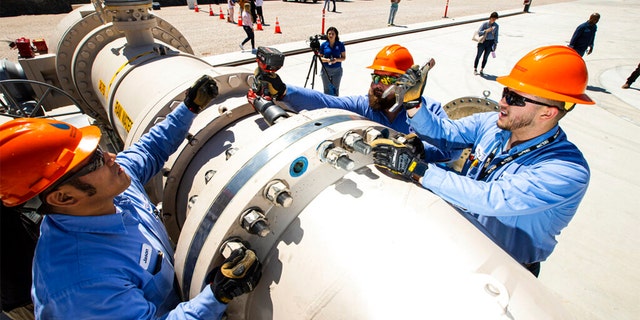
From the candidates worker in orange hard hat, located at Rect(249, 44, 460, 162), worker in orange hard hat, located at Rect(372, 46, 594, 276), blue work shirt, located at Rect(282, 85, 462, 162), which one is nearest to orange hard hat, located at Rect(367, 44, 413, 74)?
worker in orange hard hat, located at Rect(249, 44, 460, 162)

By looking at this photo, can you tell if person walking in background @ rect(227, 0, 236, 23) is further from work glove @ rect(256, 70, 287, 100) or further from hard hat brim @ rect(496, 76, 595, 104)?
hard hat brim @ rect(496, 76, 595, 104)

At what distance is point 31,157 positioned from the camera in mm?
1046

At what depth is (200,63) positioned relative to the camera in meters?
2.73

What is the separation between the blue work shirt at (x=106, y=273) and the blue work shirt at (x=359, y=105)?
1.38 m

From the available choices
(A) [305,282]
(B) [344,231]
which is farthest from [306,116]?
(A) [305,282]

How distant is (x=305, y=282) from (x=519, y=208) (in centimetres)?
99

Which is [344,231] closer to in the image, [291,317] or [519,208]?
[291,317]

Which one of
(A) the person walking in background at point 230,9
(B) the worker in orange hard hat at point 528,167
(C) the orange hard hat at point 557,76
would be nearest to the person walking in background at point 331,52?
(B) the worker in orange hard hat at point 528,167

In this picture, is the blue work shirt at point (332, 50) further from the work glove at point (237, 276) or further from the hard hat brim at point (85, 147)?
the work glove at point (237, 276)

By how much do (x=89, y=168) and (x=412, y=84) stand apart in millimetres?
1705

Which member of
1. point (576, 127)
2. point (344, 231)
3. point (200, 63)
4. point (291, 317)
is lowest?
point (576, 127)

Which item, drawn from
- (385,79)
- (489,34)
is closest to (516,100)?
(385,79)

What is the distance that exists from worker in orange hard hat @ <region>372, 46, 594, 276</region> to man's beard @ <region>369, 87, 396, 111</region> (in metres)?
0.69

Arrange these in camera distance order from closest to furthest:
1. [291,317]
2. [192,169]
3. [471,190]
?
[291,317], [471,190], [192,169]
